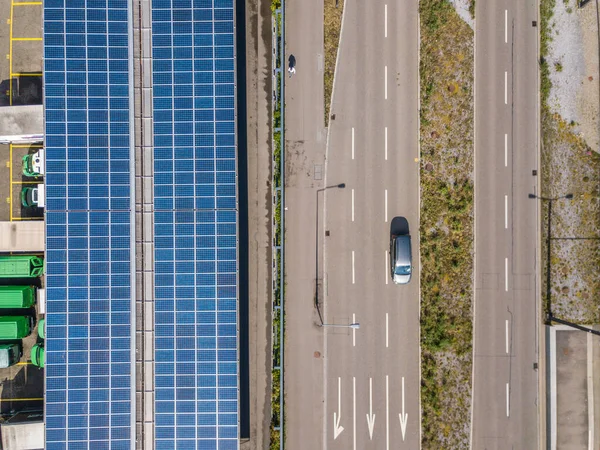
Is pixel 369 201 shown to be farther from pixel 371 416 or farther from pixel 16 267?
pixel 16 267

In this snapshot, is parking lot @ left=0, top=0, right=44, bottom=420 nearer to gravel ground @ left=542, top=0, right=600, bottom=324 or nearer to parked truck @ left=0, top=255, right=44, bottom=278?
parked truck @ left=0, top=255, right=44, bottom=278

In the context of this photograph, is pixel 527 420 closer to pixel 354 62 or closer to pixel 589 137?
pixel 589 137

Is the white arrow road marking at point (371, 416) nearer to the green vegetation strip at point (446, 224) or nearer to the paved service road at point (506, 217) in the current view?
the green vegetation strip at point (446, 224)

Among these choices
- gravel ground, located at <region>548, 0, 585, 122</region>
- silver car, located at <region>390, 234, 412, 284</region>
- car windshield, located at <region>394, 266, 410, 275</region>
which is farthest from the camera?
gravel ground, located at <region>548, 0, 585, 122</region>

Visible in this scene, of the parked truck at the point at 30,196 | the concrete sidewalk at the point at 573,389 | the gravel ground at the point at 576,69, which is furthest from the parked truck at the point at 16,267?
the gravel ground at the point at 576,69

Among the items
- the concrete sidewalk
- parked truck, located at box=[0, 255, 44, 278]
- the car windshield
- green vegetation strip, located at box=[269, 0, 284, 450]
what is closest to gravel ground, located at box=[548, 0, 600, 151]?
the concrete sidewalk

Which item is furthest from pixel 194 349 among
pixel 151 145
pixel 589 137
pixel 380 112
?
pixel 589 137
